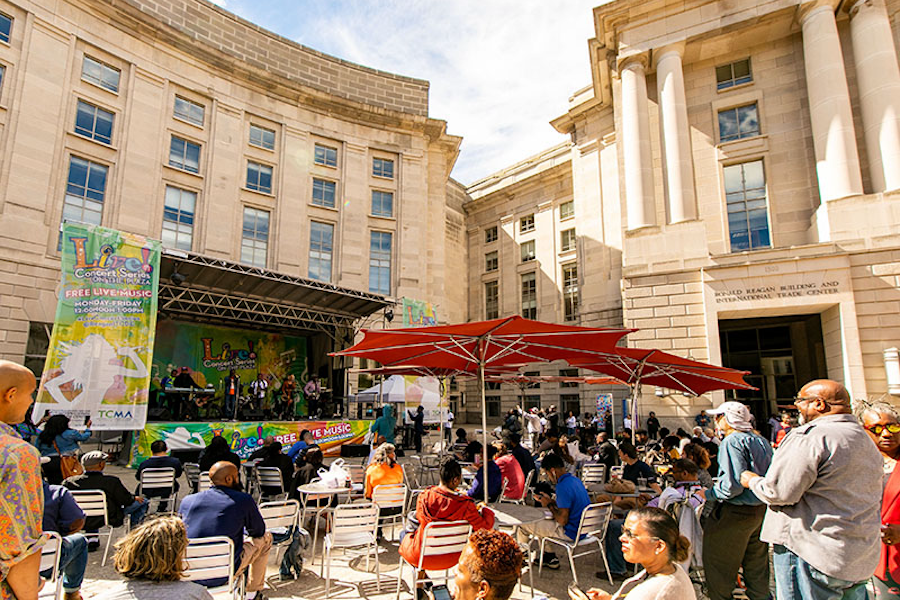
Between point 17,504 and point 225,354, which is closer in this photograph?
point 17,504

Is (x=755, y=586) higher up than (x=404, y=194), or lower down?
lower down

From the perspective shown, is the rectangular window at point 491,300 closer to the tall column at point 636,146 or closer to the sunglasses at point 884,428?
the tall column at point 636,146

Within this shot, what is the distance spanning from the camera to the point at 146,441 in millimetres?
13586

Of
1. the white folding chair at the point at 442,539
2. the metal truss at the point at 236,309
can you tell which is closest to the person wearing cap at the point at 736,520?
the white folding chair at the point at 442,539

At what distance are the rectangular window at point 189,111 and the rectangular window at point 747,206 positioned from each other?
23448 mm

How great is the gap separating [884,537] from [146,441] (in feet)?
Result: 50.7

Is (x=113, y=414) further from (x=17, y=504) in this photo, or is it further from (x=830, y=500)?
(x=830, y=500)

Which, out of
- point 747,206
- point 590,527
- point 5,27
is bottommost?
point 590,527

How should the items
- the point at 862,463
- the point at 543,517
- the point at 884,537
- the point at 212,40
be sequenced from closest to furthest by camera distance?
1. the point at 862,463
2. the point at 884,537
3. the point at 543,517
4. the point at 212,40

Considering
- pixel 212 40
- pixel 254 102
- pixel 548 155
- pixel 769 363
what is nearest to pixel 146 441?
pixel 254 102

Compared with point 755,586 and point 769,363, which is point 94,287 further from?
point 769,363

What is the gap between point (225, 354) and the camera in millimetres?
22828

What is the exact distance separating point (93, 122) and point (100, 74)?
221 cm

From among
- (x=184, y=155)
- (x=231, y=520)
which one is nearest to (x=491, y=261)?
(x=184, y=155)
